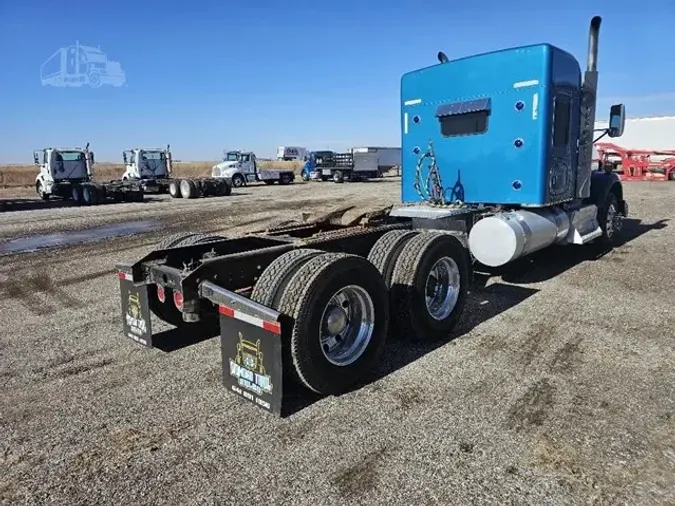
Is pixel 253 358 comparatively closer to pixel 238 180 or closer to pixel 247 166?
pixel 238 180

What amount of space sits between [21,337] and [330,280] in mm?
3606

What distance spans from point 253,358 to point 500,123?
5137 mm

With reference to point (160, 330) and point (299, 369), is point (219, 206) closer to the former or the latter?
point (160, 330)

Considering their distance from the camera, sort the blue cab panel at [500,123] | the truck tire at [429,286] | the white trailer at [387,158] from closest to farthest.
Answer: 1. the truck tire at [429,286]
2. the blue cab panel at [500,123]
3. the white trailer at [387,158]

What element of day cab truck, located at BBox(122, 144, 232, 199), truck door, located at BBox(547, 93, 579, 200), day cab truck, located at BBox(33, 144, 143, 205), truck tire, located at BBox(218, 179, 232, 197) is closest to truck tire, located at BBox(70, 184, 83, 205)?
day cab truck, located at BBox(33, 144, 143, 205)

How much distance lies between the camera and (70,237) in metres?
12.0

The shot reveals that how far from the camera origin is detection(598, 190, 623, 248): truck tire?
886 cm

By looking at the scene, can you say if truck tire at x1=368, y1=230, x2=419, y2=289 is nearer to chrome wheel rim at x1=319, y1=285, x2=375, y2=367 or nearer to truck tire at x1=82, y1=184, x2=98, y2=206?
chrome wheel rim at x1=319, y1=285, x2=375, y2=367

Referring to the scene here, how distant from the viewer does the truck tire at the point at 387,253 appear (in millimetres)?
4491

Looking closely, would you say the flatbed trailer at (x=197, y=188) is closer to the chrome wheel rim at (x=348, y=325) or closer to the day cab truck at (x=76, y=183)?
the day cab truck at (x=76, y=183)

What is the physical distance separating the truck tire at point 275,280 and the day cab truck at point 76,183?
20.8 meters

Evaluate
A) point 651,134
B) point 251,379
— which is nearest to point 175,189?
point 251,379

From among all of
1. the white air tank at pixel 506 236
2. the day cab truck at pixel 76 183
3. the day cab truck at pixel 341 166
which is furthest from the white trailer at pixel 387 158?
the white air tank at pixel 506 236

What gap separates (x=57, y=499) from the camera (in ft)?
8.38
